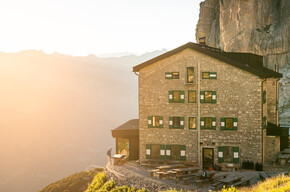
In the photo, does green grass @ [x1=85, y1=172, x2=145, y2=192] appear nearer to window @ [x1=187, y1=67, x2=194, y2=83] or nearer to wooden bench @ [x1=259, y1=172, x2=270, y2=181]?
wooden bench @ [x1=259, y1=172, x2=270, y2=181]

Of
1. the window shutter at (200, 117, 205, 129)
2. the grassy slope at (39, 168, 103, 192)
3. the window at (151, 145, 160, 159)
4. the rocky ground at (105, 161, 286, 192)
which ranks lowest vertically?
the grassy slope at (39, 168, 103, 192)

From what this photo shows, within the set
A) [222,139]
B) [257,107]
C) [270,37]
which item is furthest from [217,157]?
[270,37]

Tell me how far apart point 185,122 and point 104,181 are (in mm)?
8624

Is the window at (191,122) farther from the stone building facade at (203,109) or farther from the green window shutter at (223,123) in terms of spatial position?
the green window shutter at (223,123)

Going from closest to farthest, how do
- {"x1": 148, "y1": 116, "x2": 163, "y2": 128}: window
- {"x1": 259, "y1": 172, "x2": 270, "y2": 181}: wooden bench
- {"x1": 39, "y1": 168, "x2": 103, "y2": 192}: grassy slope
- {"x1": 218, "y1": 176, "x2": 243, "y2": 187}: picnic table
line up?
{"x1": 218, "y1": 176, "x2": 243, "y2": 187}: picnic table
{"x1": 259, "y1": 172, "x2": 270, "y2": 181}: wooden bench
{"x1": 148, "y1": 116, "x2": 163, "y2": 128}: window
{"x1": 39, "y1": 168, "x2": 103, "y2": 192}: grassy slope

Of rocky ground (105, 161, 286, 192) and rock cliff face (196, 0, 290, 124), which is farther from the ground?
rock cliff face (196, 0, 290, 124)

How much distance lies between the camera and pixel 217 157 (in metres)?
25.8

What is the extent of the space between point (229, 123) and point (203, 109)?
2.42 metres

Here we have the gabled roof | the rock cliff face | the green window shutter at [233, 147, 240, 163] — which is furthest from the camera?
the rock cliff face

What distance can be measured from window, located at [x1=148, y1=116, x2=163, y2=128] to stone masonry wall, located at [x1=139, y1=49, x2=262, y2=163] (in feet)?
0.92

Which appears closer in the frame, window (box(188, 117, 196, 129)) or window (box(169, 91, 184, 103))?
window (box(188, 117, 196, 129))

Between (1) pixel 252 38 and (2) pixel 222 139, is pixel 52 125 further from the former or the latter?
(2) pixel 222 139

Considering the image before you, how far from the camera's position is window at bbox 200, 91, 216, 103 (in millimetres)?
26016

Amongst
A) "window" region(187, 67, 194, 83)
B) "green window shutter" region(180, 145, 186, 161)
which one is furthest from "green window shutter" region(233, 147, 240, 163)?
"window" region(187, 67, 194, 83)
